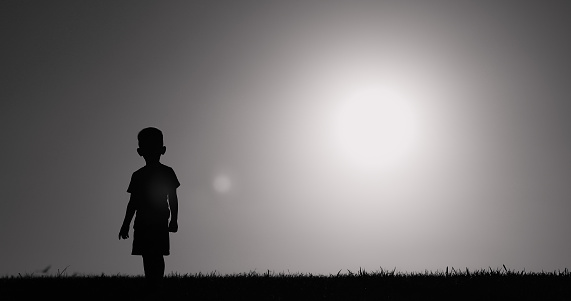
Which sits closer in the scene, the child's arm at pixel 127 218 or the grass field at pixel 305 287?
the grass field at pixel 305 287

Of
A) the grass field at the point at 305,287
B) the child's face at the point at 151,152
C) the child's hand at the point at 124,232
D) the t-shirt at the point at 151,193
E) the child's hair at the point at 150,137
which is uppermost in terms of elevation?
the child's hair at the point at 150,137

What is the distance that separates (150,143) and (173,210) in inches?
43.1

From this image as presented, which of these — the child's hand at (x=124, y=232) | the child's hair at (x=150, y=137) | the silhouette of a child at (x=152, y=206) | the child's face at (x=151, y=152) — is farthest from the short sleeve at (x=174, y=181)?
the child's hand at (x=124, y=232)

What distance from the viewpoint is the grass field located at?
7.98 m

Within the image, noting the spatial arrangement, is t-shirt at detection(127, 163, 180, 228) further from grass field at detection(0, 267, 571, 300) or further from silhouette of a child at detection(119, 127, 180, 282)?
grass field at detection(0, 267, 571, 300)

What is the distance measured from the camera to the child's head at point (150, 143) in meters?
9.00

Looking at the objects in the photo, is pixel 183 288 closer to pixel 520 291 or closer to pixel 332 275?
pixel 332 275

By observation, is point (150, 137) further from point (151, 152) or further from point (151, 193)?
point (151, 193)

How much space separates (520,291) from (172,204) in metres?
5.21

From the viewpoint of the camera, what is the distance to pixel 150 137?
29.5ft

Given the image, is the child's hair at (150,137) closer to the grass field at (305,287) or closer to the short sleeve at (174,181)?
the short sleeve at (174,181)

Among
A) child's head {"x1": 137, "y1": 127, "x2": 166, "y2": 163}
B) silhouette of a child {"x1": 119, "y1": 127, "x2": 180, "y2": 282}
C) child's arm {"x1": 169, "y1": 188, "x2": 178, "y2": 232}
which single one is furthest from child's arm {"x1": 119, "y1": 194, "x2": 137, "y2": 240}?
child's head {"x1": 137, "y1": 127, "x2": 166, "y2": 163}

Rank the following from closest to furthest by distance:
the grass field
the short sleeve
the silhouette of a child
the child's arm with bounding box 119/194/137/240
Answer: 1. the grass field
2. the silhouette of a child
3. the child's arm with bounding box 119/194/137/240
4. the short sleeve

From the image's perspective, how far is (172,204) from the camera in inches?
363
